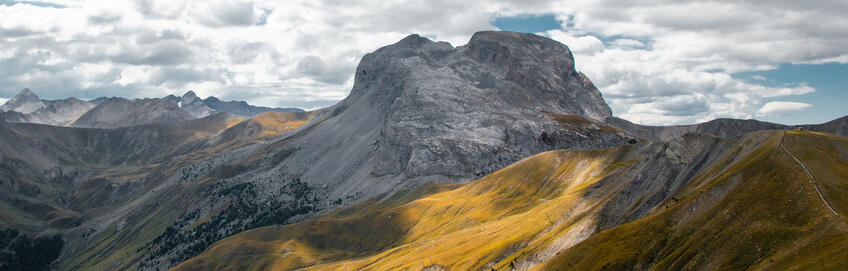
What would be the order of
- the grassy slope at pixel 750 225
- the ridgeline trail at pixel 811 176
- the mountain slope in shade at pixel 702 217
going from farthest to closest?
1. the ridgeline trail at pixel 811 176
2. the mountain slope in shade at pixel 702 217
3. the grassy slope at pixel 750 225

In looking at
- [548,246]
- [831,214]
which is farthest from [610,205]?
[831,214]

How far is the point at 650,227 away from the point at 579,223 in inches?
1163

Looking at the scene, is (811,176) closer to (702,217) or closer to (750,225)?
(750,225)

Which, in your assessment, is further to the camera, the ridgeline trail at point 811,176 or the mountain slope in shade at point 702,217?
the ridgeline trail at point 811,176

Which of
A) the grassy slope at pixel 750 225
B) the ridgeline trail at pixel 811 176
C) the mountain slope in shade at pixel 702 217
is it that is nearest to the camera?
the grassy slope at pixel 750 225

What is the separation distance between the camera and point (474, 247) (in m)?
175

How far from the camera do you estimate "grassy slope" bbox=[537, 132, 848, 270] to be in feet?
292

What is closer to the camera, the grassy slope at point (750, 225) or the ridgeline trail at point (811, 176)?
the grassy slope at point (750, 225)

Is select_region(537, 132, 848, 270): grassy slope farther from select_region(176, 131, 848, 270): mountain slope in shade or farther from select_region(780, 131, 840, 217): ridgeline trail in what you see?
select_region(780, 131, 840, 217): ridgeline trail

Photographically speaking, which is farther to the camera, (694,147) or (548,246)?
(694,147)

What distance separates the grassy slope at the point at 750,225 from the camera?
3501 inches

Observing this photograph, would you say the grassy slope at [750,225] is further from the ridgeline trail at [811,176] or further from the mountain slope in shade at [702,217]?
the ridgeline trail at [811,176]

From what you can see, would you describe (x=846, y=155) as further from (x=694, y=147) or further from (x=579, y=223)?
(x=579, y=223)

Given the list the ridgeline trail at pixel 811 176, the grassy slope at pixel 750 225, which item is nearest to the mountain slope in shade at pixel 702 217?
the grassy slope at pixel 750 225
